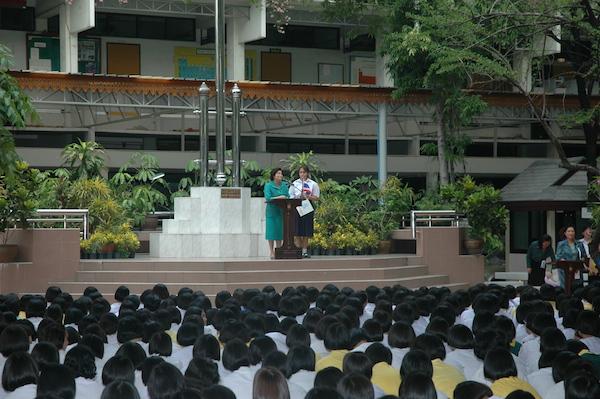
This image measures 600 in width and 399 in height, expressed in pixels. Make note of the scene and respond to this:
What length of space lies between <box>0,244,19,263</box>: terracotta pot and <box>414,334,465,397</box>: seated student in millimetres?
11056

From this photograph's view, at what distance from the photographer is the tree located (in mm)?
10938

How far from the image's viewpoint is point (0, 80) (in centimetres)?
1116

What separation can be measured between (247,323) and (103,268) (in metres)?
9.12

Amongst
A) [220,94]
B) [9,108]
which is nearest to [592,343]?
[9,108]

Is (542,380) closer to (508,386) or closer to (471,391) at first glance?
(508,386)

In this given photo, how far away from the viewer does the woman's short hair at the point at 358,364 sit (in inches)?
331

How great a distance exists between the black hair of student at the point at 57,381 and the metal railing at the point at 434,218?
603 inches

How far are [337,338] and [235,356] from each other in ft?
4.48

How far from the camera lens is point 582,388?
24.3ft

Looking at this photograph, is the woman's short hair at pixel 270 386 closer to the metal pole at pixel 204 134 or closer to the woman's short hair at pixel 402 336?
the woman's short hair at pixel 402 336

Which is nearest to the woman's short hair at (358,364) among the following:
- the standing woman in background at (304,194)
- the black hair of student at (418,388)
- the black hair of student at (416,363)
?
the black hair of student at (416,363)

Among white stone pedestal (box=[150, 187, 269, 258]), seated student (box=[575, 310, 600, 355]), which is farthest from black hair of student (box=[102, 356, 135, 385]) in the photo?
white stone pedestal (box=[150, 187, 269, 258])

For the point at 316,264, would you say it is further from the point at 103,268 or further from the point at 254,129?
the point at 254,129

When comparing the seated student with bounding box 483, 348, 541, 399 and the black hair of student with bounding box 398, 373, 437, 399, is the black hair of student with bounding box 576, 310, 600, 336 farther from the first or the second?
the black hair of student with bounding box 398, 373, 437, 399
